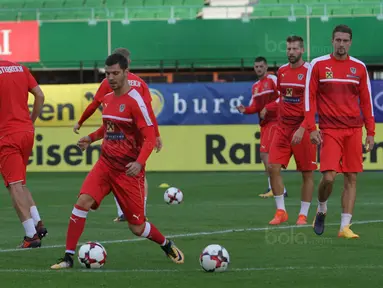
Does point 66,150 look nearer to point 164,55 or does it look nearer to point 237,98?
point 237,98

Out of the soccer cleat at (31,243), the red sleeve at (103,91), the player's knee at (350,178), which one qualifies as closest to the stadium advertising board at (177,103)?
the red sleeve at (103,91)

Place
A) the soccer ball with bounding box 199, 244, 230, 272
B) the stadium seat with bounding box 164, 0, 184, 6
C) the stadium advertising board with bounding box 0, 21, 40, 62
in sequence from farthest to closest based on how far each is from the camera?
the stadium seat with bounding box 164, 0, 184, 6, the stadium advertising board with bounding box 0, 21, 40, 62, the soccer ball with bounding box 199, 244, 230, 272

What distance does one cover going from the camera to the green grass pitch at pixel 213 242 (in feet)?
25.4

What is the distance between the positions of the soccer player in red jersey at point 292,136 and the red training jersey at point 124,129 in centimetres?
392

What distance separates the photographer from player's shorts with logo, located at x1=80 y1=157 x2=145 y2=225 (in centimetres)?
857

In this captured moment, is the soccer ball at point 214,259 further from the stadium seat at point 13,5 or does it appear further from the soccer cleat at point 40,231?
the stadium seat at point 13,5

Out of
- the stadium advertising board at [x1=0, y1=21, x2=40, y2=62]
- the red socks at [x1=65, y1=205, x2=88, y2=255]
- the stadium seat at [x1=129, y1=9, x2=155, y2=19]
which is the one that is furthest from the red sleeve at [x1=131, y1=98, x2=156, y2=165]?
the stadium seat at [x1=129, y1=9, x2=155, y2=19]

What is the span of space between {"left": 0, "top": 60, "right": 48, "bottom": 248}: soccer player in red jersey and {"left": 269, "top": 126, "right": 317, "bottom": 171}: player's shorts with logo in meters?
3.54

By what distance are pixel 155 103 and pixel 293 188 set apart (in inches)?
223

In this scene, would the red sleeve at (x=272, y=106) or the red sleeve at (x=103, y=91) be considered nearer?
the red sleeve at (x=103, y=91)

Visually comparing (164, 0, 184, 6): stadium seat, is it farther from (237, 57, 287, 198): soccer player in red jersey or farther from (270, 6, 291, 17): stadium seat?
(237, 57, 287, 198): soccer player in red jersey

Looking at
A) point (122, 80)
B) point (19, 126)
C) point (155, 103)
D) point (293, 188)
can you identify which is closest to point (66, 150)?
point (155, 103)

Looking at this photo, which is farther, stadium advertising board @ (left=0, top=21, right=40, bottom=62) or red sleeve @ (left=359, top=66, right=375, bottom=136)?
stadium advertising board @ (left=0, top=21, right=40, bottom=62)

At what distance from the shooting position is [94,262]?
8359mm
